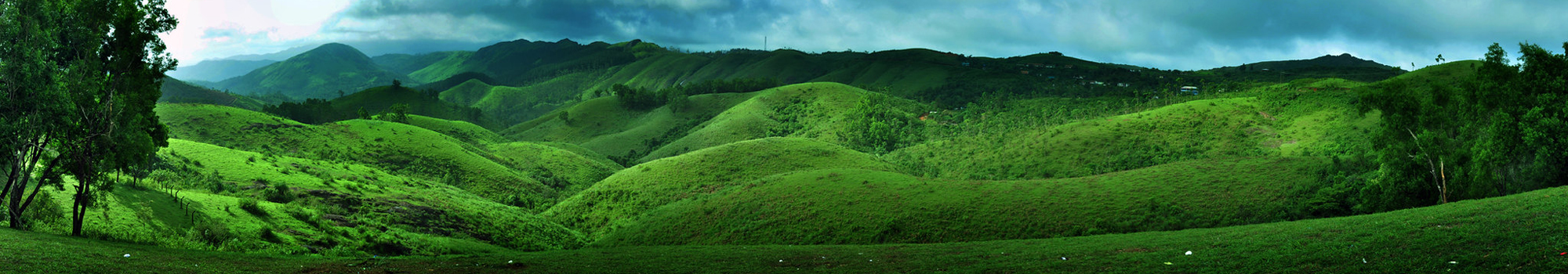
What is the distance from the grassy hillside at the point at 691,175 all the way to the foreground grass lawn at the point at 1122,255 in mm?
39398

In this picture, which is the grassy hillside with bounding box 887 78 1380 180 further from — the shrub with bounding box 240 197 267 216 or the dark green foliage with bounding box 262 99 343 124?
the dark green foliage with bounding box 262 99 343 124

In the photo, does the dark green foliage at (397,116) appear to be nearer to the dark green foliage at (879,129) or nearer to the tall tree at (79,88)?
the dark green foliage at (879,129)

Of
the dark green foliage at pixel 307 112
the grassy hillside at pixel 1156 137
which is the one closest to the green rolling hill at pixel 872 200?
the grassy hillside at pixel 1156 137

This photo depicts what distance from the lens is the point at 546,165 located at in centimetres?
13112

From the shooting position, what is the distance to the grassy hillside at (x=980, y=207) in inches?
2340

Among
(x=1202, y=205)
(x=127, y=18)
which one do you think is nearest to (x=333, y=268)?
(x=127, y=18)

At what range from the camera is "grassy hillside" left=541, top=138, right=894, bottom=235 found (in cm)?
8462

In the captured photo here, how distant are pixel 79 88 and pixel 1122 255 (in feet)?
168

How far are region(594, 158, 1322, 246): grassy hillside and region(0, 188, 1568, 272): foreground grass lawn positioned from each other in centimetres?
1541

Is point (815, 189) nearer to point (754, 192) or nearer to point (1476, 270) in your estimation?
point (754, 192)

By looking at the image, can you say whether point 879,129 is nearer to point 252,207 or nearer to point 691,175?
point 691,175

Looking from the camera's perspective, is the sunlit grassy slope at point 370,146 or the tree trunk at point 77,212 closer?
the tree trunk at point 77,212

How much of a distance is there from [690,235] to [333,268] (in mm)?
40642

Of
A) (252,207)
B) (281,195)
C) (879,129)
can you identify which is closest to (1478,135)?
(252,207)
